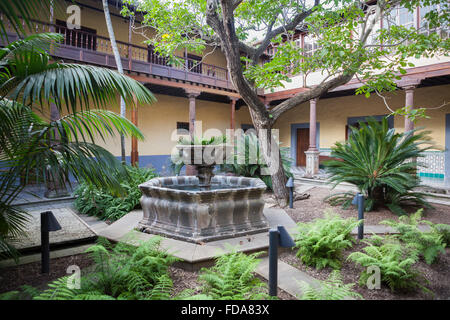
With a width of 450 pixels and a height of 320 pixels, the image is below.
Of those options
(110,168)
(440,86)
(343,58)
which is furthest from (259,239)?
(440,86)

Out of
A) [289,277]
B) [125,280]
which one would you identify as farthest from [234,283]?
[125,280]

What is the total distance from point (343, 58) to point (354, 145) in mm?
1625

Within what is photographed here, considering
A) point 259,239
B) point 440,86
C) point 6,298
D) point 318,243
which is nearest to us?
point 6,298

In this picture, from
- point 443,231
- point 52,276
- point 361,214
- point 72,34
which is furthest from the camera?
point 72,34

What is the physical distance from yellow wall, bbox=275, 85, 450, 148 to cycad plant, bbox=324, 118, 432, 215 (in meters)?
6.61

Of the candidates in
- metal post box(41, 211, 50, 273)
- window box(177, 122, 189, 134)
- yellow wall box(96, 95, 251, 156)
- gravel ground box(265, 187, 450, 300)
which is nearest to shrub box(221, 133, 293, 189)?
gravel ground box(265, 187, 450, 300)

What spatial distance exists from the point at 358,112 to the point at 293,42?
8.30 m

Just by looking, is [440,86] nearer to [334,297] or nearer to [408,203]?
[408,203]

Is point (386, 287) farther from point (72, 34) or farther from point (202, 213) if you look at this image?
point (72, 34)

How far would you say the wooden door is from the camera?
1450 cm

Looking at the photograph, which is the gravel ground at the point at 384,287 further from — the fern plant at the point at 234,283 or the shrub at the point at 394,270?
the fern plant at the point at 234,283

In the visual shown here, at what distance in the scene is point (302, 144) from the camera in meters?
14.7

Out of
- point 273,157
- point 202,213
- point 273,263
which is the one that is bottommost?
point 273,263
